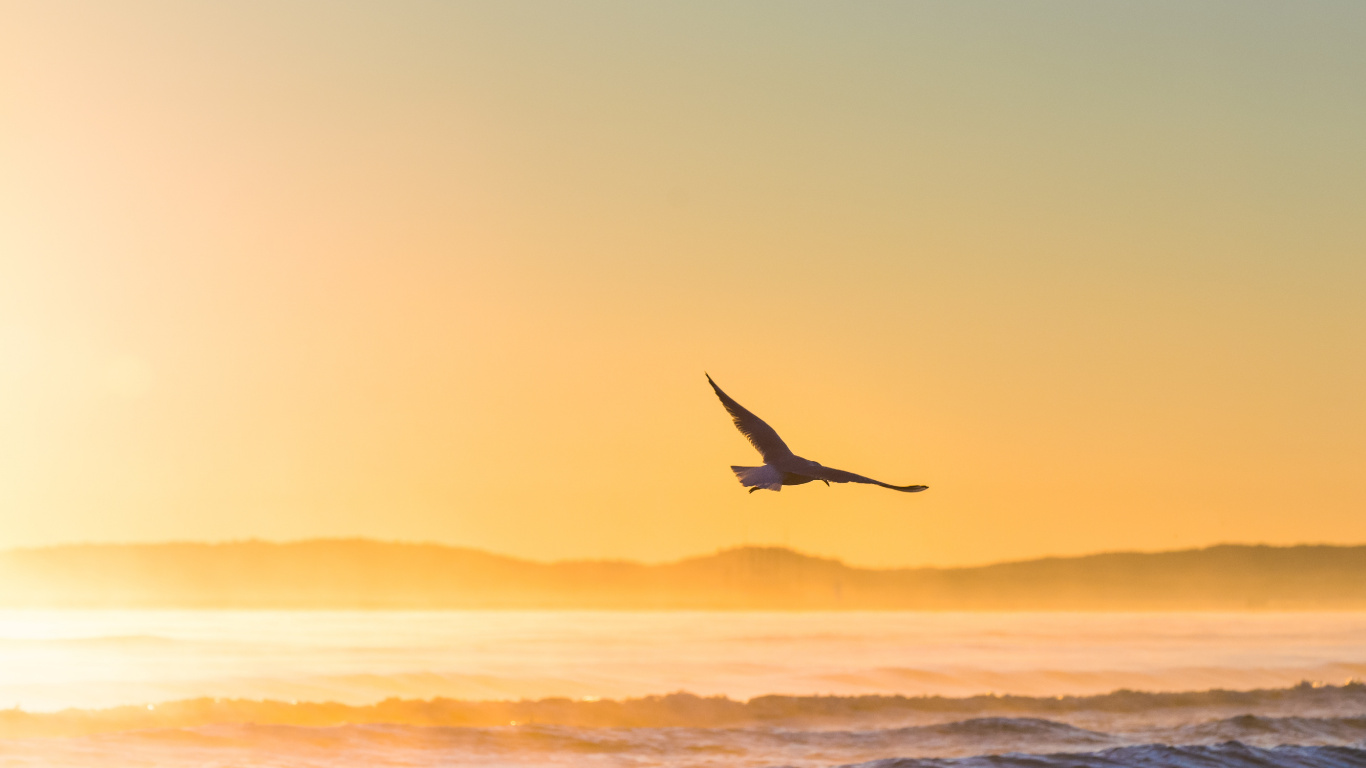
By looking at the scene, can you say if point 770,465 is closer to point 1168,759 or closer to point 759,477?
point 759,477

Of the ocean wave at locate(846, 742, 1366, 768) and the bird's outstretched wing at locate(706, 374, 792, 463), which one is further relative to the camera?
the ocean wave at locate(846, 742, 1366, 768)

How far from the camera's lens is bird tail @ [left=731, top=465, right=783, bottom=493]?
17.9 metres

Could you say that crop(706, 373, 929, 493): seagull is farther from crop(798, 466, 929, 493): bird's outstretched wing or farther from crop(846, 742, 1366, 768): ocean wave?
crop(846, 742, 1366, 768): ocean wave

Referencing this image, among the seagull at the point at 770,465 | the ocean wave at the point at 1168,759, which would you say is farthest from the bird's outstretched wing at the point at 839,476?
the ocean wave at the point at 1168,759

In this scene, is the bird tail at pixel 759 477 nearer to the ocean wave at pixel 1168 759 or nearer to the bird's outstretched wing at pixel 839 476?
the bird's outstretched wing at pixel 839 476

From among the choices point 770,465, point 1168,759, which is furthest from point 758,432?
point 1168,759

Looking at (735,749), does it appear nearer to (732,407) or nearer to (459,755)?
(459,755)

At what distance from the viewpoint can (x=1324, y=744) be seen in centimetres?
9038

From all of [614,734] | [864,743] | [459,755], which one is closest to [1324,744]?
[864,743]

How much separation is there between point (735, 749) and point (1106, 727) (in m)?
33.8

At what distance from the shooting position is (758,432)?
19406 mm

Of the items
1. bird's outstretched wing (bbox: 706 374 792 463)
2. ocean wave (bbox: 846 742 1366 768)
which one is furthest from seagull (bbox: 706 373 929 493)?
ocean wave (bbox: 846 742 1366 768)

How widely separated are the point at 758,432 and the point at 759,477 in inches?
45.7

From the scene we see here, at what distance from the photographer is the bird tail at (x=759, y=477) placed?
58.6 feet
